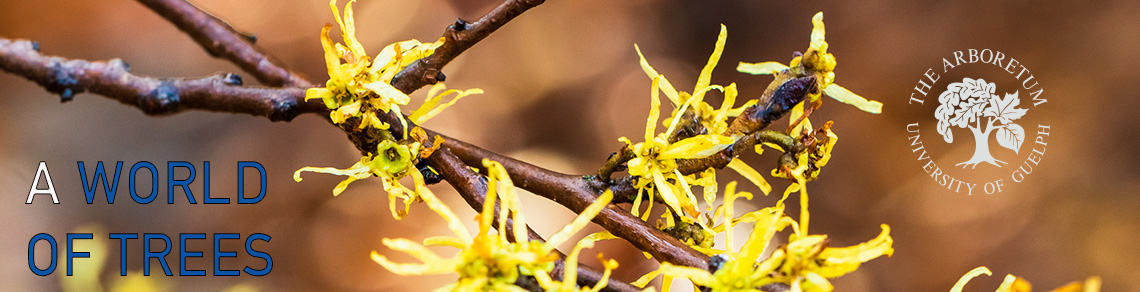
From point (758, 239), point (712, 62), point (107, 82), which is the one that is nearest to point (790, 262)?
point (758, 239)

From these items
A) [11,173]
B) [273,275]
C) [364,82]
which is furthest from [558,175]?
[11,173]

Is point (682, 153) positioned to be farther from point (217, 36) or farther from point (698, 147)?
point (217, 36)

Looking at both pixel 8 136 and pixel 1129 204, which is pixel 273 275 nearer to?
pixel 8 136

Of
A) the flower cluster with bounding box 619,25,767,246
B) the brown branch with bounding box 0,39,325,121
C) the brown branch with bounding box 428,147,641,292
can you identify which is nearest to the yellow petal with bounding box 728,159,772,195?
the flower cluster with bounding box 619,25,767,246

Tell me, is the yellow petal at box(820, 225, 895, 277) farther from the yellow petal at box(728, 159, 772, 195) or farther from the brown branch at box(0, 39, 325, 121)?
the brown branch at box(0, 39, 325, 121)

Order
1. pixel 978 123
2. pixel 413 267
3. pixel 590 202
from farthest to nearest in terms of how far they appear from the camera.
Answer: pixel 978 123 → pixel 590 202 → pixel 413 267

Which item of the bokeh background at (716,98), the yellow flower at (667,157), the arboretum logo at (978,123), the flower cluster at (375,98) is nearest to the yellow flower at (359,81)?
the flower cluster at (375,98)

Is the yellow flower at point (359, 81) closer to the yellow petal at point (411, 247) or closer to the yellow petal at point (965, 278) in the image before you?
the yellow petal at point (411, 247)
